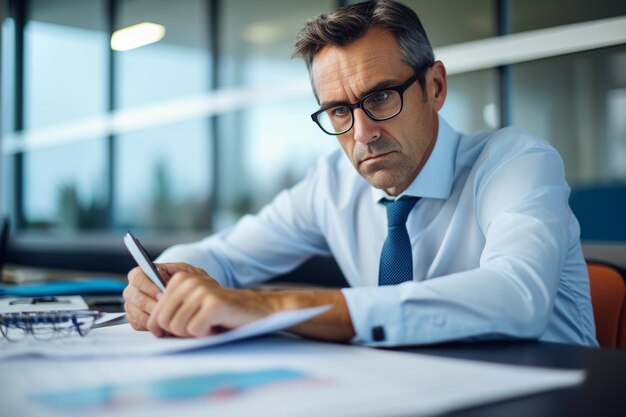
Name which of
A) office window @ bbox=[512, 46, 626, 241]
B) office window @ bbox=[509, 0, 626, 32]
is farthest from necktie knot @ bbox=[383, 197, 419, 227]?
office window @ bbox=[509, 0, 626, 32]

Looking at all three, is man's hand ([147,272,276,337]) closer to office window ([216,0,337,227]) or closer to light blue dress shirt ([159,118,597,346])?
light blue dress shirt ([159,118,597,346])

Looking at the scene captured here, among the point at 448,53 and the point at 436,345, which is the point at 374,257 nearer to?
the point at 436,345

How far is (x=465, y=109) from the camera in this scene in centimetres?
311

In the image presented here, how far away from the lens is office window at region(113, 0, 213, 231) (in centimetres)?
468

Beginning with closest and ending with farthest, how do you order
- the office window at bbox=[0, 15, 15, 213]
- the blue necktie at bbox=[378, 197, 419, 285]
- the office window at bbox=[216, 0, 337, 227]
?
the blue necktie at bbox=[378, 197, 419, 285], the office window at bbox=[216, 0, 337, 227], the office window at bbox=[0, 15, 15, 213]

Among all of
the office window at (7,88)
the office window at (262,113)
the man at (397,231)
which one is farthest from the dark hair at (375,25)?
the office window at (7,88)

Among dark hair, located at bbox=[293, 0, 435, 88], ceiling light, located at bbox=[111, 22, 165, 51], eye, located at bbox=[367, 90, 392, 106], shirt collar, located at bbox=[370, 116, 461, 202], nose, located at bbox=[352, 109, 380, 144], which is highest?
ceiling light, located at bbox=[111, 22, 165, 51]

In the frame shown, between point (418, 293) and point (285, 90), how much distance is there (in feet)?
10.9

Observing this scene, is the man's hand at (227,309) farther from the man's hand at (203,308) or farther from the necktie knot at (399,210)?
the necktie knot at (399,210)

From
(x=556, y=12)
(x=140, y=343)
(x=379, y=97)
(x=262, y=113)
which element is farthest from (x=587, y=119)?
(x=140, y=343)

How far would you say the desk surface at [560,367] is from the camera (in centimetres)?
58

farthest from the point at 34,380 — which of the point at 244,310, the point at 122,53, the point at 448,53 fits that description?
the point at 122,53

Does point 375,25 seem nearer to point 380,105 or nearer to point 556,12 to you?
point 380,105

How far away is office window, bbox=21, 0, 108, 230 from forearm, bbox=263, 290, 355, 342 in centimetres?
486
